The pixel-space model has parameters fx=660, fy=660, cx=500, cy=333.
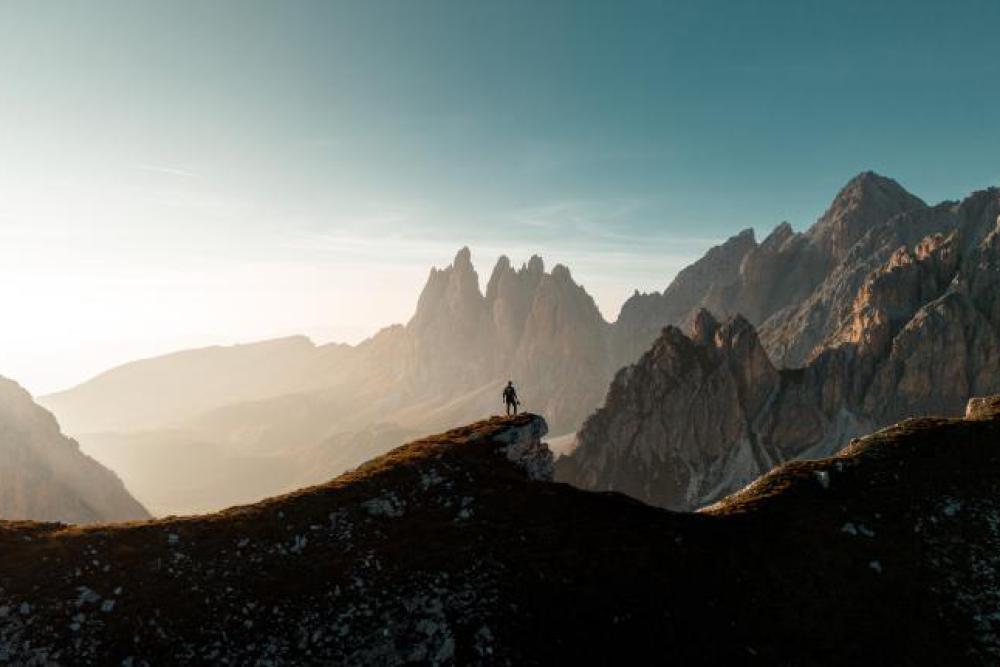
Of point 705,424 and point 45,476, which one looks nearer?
point 45,476

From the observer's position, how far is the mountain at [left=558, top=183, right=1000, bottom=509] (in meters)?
178

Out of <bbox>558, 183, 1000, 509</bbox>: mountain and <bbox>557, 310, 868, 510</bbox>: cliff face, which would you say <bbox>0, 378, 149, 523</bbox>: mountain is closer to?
<bbox>557, 310, 868, 510</bbox>: cliff face

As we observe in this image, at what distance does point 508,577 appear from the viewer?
2666cm

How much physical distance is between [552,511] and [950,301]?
191246 mm

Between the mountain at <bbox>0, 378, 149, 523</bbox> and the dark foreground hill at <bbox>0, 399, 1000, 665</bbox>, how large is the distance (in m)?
154

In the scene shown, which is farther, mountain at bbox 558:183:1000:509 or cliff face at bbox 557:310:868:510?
cliff face at bbox 557:310:868:510

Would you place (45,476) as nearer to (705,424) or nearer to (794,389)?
(705,424)

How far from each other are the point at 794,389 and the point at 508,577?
18619cm

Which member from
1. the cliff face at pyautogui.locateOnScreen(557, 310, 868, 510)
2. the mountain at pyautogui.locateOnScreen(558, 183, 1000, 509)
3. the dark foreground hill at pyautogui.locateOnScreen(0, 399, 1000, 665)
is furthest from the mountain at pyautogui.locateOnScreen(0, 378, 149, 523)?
the dark foreground hill at pyautogui.locateOnScreen(0, 399, 1000, 665)

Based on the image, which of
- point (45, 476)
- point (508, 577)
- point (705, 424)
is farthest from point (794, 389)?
point (45, 476)

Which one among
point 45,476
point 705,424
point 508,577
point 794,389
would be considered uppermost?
point 508,577

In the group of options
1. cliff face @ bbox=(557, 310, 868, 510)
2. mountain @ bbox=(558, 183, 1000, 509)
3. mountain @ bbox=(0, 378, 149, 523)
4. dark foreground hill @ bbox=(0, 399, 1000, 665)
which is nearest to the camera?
dark foreground hill @ bbox=(0, 399, 1000, 665)

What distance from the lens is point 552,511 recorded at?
3106 cm

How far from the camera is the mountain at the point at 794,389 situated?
177750 millimetres
